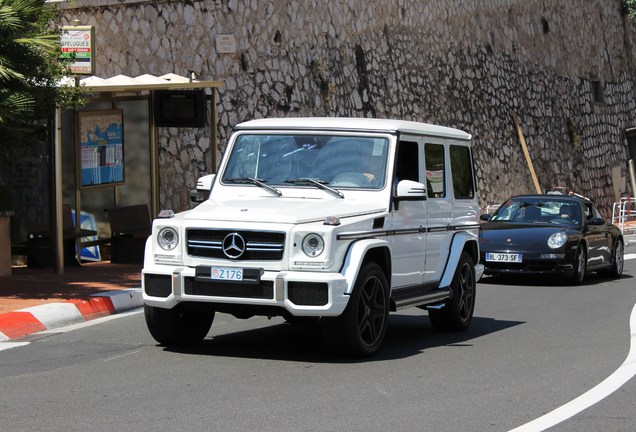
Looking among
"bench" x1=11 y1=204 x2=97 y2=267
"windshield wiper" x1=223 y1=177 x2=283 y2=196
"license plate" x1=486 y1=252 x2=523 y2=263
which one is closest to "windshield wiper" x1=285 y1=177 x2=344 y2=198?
"windshield wiper" x1=223 y1=177 x2=283 y2=196

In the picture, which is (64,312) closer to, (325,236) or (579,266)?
(325,236)

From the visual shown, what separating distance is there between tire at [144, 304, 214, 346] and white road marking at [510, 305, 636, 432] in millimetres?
3259

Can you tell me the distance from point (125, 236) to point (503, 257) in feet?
20.0

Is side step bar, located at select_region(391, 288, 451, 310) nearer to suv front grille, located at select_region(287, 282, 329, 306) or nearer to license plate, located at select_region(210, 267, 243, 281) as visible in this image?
suv front grille, located at select_region(287, 282, 329, 306)

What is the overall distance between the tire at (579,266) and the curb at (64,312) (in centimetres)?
740

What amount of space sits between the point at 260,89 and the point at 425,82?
893cm

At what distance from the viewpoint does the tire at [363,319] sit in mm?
9703

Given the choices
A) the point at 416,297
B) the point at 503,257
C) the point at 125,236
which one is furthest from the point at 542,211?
the point at 416,297

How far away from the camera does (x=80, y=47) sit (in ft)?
54.5

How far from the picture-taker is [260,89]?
2452 centimetres

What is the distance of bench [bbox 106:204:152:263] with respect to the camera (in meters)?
19.3

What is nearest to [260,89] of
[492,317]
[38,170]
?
[38,170]

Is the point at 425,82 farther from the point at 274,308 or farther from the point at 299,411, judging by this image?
the point at 299,411

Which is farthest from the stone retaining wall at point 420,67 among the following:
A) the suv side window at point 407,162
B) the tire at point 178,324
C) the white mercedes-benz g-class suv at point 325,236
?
the tire at point 178,324
